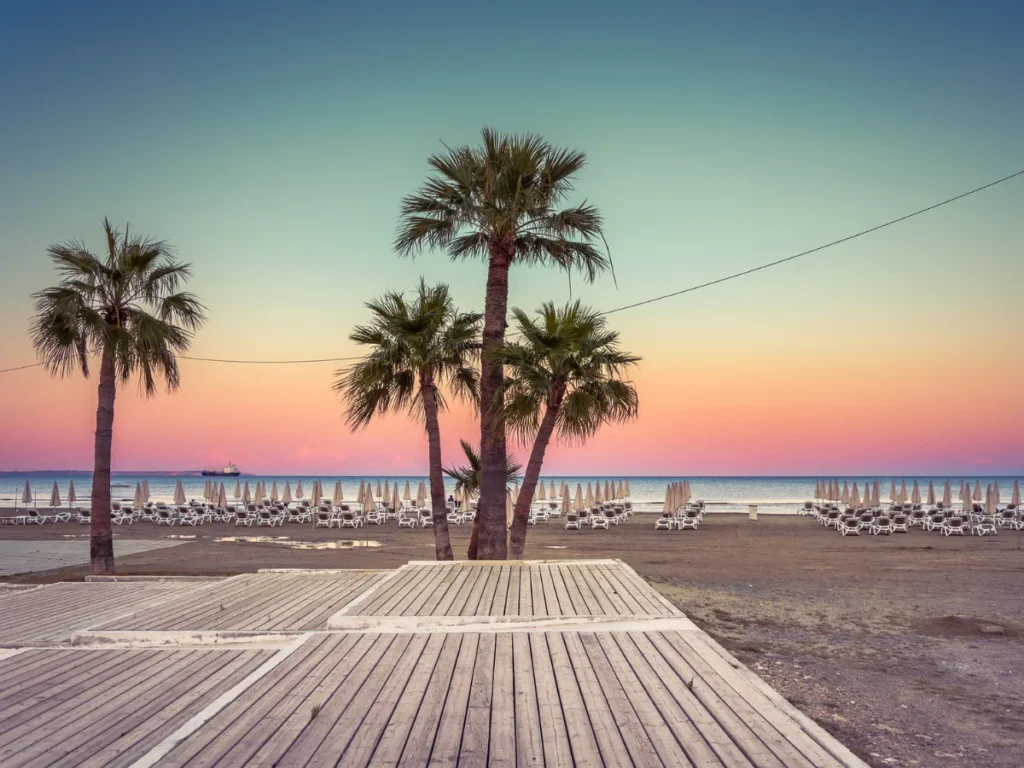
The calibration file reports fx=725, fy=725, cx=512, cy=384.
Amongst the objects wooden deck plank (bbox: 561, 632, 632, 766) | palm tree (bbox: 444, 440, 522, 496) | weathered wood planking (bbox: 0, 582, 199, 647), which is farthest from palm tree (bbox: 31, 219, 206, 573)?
wooden deck plank (bbox: 561, 632, 632, 766)

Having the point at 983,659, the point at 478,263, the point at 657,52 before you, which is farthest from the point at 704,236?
the point at 983,659

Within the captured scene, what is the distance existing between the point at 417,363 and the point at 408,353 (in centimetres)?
36

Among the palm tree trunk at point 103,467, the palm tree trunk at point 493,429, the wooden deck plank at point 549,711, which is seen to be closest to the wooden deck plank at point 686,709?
the wooden deck plank at point 549,711

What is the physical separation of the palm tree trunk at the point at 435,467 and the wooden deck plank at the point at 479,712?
707cm

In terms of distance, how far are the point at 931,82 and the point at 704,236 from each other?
6.72 metres

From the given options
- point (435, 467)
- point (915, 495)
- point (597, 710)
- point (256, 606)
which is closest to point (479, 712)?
point (597, 710)

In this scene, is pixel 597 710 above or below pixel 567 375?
below

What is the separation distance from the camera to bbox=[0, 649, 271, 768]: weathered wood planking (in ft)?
12.4

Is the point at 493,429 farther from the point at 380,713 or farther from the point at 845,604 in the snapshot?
the point at 380,713

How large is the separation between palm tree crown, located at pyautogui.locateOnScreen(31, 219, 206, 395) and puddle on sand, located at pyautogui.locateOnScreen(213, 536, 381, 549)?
856 centimetres

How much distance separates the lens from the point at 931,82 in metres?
15.1

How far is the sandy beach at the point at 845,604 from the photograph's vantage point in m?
6.08

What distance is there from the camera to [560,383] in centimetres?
1166

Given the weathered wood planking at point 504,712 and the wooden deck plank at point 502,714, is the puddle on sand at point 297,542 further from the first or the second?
the wooden deck plank at point 502,714
